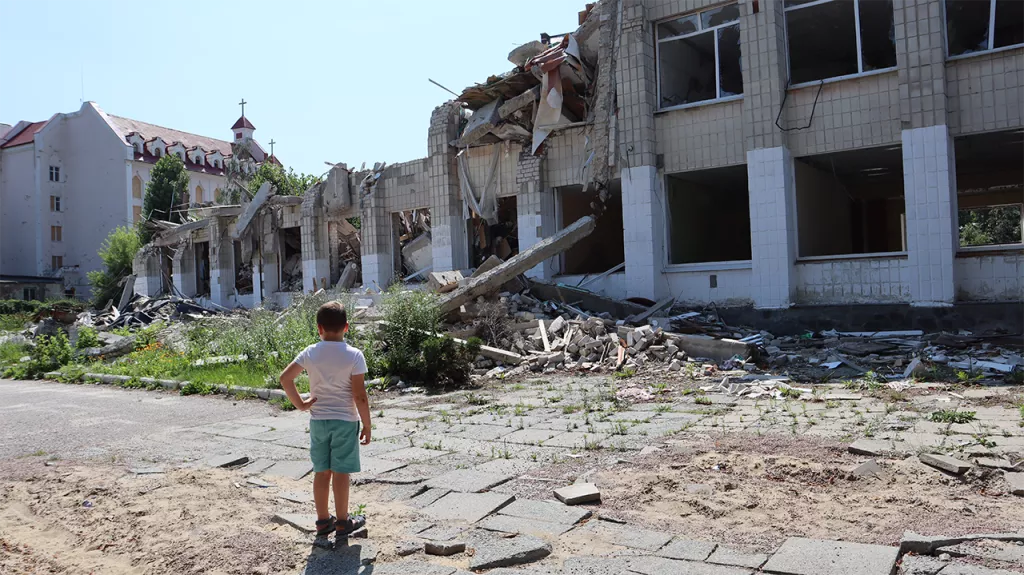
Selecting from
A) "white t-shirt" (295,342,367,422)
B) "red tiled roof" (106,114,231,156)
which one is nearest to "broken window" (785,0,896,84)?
"white t-shirt" (295,342,367,422)

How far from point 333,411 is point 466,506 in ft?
3.67

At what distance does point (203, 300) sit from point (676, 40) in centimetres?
1981

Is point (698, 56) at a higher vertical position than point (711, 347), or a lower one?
higher

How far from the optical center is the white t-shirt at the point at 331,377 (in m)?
4.19

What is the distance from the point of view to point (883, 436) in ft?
20.0

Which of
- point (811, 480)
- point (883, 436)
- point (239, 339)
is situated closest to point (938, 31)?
point (883, 436)

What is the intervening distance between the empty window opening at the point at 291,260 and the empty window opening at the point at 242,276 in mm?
1492

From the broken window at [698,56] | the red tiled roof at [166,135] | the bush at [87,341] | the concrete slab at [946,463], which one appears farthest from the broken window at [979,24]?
the red tiled roof at [166,135]

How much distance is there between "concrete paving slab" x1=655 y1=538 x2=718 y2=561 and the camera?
143 inches

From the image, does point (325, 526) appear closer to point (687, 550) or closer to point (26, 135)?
point (687, 550)

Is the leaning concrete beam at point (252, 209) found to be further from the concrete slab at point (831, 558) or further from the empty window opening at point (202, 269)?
the concrete slab at point (831, 558)

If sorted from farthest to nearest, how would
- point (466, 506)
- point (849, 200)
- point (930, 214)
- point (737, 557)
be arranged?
1. point (849, 200)
2. point (930, 214)
3. point (466, 506)
4. point (737, 557)

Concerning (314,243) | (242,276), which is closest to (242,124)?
(242,276)

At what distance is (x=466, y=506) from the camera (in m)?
4.63
